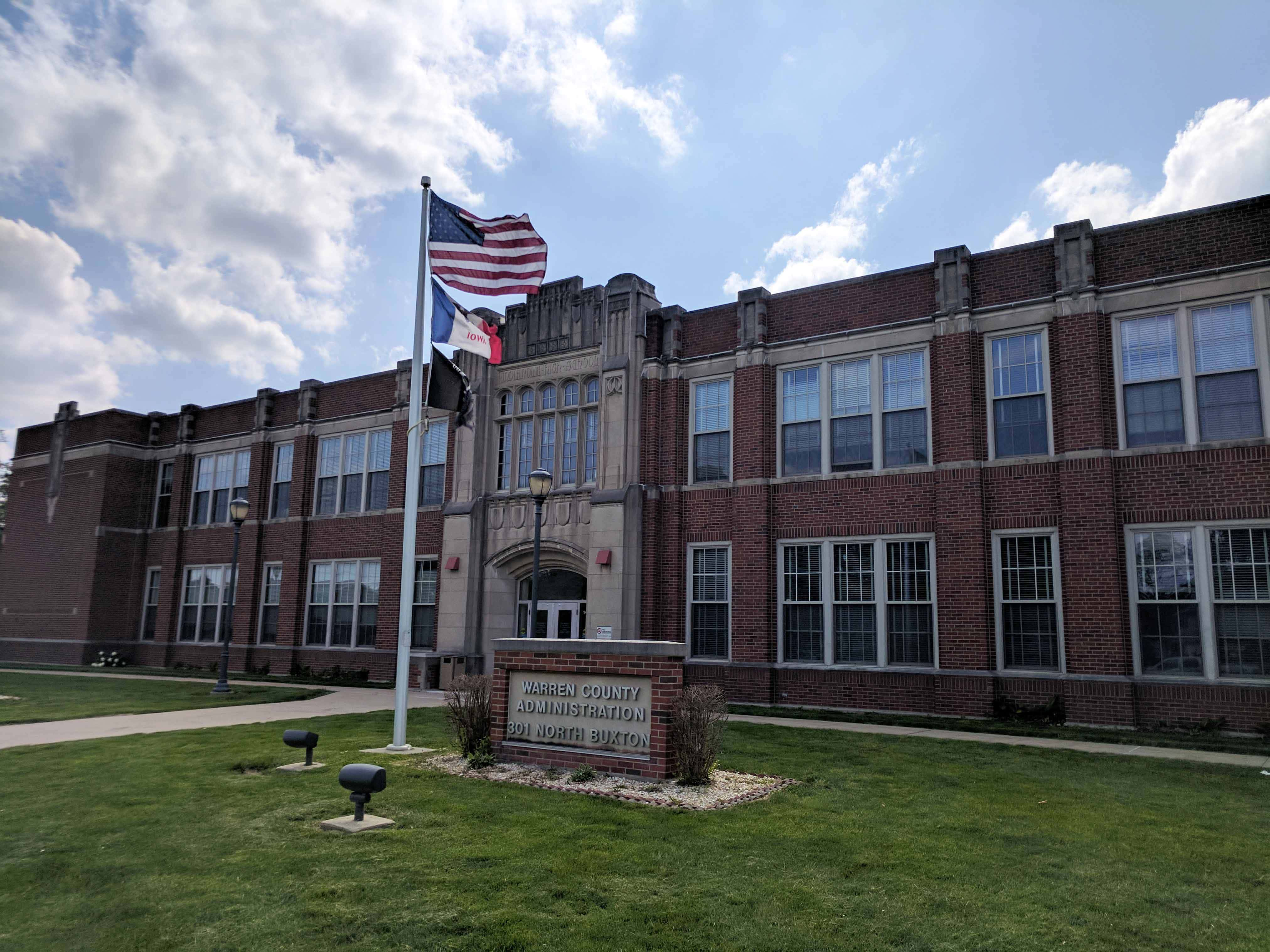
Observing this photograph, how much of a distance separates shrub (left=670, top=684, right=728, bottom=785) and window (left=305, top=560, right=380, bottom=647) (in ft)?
58.4

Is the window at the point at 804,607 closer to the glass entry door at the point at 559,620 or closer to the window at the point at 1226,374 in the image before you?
the glass entry door at the point at 559,620

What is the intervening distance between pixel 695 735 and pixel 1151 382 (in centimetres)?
1144

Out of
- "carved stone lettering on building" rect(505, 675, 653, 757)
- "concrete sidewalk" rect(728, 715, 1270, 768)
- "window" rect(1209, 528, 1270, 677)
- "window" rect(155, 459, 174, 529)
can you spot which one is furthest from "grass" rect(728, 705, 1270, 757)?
"window" rect(155, 459, 174, 529)

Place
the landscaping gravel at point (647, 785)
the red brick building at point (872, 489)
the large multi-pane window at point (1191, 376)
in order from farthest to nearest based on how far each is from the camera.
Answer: the red brick building at point (872, 489), the large multi-pane window at point (1191, 376), the landscaping gravel at point (647, 785)

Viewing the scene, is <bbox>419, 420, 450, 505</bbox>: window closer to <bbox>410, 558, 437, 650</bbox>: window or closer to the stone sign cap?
<bbox>410, 558, 437, 650</bbox>: window

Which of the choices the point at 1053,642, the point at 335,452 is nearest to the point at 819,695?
the point at 1053,642

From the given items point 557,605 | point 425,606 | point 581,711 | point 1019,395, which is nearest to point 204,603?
point 425,606

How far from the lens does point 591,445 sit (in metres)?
21.9

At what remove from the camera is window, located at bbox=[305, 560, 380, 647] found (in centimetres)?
2622

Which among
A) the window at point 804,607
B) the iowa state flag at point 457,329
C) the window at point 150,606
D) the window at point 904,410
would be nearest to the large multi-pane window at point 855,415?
the window at point 904,410

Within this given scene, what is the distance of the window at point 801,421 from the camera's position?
19.2 metres

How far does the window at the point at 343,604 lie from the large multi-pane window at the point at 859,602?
41.7 ft

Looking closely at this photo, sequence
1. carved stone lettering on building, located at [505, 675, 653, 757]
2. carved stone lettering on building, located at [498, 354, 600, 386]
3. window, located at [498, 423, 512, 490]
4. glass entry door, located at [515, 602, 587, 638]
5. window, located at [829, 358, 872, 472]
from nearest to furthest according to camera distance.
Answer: carved stone lettering on building, located at [505, 675, 653, 757], window, located at [829, 358, 872, 472], glass entry door, located at [515, 602, 587, 638], carved stone lettering on building, located at [498, 354, 600, 386], window, located at [498, 423, 512, 490]

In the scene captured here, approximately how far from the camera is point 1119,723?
49.1 feet
